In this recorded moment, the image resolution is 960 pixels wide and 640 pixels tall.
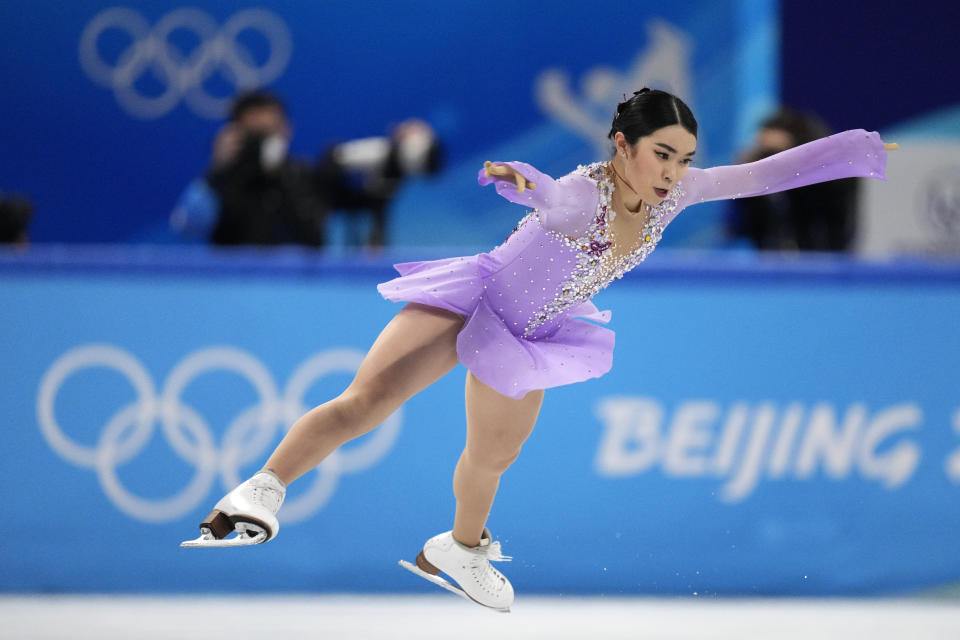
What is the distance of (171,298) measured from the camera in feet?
16.3

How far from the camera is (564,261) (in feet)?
11.2

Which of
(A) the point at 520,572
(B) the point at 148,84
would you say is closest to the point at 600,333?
(A) the point at 520,572

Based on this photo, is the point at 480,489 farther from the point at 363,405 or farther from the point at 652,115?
the point at 652,115

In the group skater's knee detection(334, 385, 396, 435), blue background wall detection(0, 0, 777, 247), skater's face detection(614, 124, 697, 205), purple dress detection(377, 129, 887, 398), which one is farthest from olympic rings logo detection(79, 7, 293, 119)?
skater's face detection(614, 124, 697, 205)

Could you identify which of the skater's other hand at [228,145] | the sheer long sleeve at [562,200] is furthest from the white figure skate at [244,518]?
the skater's other hand at [228,145]

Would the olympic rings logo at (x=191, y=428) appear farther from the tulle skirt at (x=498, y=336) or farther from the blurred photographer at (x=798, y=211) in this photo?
the blurred photographer at (x=798, y=211)

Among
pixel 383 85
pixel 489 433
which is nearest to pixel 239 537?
pixel 489 433

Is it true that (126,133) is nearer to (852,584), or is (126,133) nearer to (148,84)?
(148,84)

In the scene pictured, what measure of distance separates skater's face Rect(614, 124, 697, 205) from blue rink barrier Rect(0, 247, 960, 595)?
166 cm

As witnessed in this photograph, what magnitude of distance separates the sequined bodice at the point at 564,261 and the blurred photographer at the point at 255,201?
7.42 ft

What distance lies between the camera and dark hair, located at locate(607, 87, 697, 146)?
10.8 feet

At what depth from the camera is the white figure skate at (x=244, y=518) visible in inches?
130

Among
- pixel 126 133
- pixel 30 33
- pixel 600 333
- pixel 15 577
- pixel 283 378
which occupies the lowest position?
pixel 15 577

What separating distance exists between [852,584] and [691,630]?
3.50 ft
